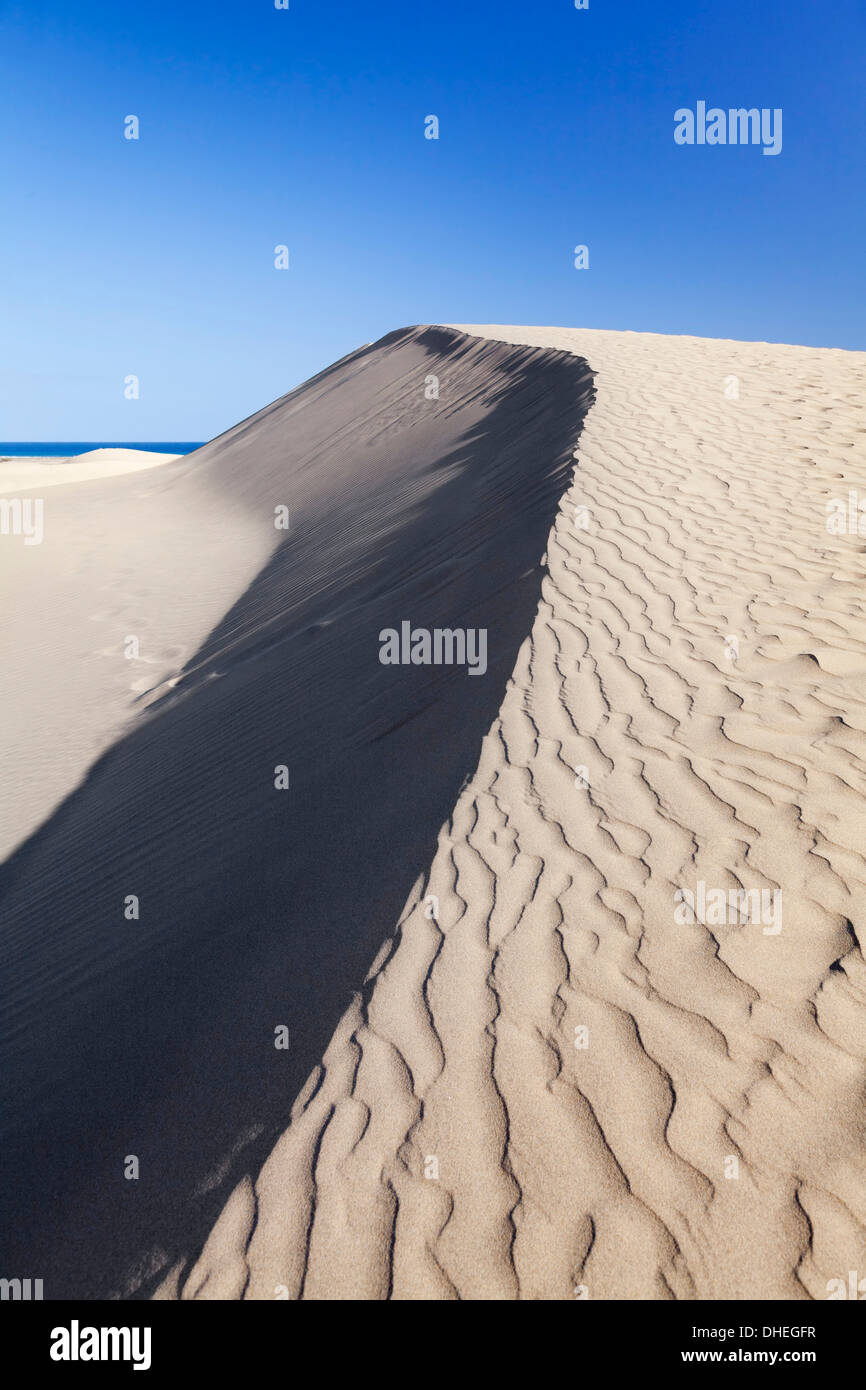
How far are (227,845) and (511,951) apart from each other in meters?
2.27

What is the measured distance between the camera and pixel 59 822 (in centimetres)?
642

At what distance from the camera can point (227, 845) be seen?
4566 mm

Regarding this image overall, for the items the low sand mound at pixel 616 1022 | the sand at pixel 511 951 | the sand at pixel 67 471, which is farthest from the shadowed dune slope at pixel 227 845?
the sand at pixel 67 471

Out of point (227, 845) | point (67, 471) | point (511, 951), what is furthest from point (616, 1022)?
point (67, 471)

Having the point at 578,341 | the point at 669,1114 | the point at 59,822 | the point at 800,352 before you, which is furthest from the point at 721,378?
the point at 669,1114

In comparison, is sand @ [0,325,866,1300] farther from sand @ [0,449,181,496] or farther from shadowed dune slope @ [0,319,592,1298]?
sand @ [0,449,181,496]

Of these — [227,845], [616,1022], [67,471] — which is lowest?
[227,845]

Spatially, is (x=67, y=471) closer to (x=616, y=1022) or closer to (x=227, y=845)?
(x=227, y=845)

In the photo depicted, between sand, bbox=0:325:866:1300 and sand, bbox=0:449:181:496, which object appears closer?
sand, bbox=0:325:866:1300

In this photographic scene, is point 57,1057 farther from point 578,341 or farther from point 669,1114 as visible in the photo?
point 578,341

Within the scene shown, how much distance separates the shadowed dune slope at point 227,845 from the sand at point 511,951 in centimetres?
2

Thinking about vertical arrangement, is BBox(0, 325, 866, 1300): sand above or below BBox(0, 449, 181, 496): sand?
below

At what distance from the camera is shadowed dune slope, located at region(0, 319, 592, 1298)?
2.65 m

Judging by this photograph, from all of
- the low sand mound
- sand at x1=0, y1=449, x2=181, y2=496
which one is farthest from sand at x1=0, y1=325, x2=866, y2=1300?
sand at x1=0, y1=449, x2=181, y2=496
